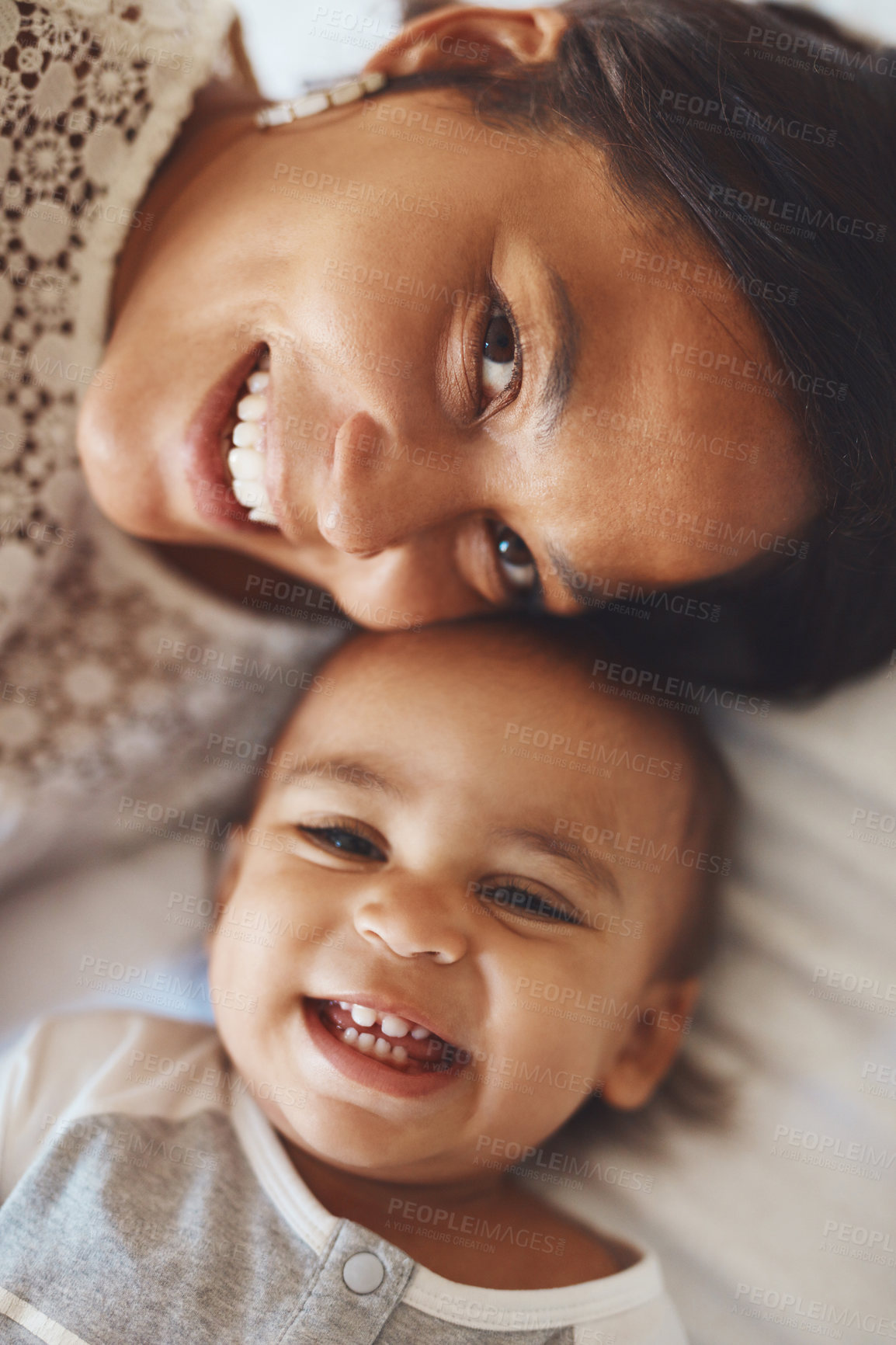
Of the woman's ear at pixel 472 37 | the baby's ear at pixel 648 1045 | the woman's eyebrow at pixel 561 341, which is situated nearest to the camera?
the woman's eyebrow at pixel 561 341

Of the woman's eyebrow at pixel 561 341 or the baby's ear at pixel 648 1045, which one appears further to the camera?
the baby's ear at pixel 648 1045

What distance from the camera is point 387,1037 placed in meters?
0.94

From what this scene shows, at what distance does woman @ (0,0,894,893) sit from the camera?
82 cm

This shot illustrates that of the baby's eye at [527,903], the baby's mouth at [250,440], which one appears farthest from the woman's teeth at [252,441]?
the baby's eye at [527,903]

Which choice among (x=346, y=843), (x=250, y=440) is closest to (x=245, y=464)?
(x=250, y=440)

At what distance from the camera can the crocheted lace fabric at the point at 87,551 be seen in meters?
0.94

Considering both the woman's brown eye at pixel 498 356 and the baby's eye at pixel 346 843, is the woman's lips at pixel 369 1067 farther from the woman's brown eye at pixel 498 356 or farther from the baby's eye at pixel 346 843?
the woman's brown eye at pixel 498 356

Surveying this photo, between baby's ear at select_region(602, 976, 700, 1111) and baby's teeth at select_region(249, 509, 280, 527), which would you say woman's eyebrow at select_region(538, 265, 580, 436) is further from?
baby's ear at select_region(602, 976, 700, 1111)

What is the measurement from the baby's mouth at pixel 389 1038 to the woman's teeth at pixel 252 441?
464 millimetres

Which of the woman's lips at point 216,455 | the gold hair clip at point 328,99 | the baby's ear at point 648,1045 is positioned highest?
the gold hair clip at point 328,99

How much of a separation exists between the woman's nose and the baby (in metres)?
0.19

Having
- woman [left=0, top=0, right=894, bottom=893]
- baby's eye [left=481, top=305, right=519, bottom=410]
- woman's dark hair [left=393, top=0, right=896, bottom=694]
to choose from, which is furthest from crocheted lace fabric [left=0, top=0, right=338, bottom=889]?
baby's eye [left=481, top=305, right=519, bottom=410]

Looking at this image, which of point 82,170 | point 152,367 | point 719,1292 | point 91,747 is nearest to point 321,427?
point 152,367

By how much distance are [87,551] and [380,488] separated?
384mm
